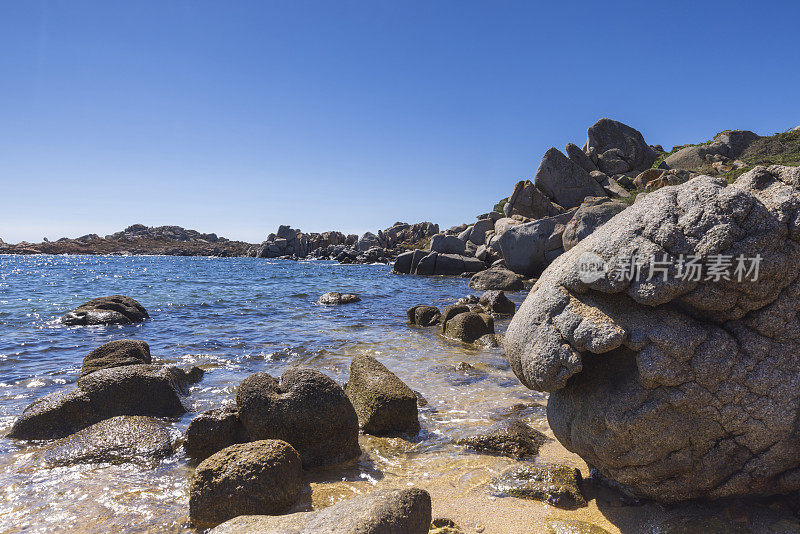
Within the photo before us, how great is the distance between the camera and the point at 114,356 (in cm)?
843

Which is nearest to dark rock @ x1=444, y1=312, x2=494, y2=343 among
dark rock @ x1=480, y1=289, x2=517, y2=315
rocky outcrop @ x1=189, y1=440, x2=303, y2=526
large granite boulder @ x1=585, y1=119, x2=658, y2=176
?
dark rock @ x1=480, y1=289, x2=517, y2=315

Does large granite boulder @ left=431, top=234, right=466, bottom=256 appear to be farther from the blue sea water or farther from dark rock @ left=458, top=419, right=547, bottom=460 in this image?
dark rock @ left=458, top=419, right=547, bottom=460

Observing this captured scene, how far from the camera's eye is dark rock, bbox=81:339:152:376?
321 inches

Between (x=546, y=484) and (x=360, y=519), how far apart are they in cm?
222

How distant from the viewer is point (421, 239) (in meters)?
69.7

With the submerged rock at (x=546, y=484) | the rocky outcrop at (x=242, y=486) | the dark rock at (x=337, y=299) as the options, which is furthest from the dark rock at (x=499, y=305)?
the rocky outcrop at (x=242, y=486)

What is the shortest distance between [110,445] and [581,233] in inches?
758

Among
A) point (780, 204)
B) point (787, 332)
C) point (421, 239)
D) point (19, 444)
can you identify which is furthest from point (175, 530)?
point (421, 239)

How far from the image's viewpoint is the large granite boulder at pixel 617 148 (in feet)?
128

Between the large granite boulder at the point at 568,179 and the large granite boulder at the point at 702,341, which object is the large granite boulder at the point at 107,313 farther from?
the large granite boulder at the point at 568,179

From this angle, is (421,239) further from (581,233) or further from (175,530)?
(175,530)

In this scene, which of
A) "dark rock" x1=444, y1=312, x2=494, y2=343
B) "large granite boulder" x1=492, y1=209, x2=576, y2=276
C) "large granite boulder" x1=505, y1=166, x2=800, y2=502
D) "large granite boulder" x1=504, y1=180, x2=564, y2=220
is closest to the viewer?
"large granite boulder" x1=505, y1=166, x2=800, y2=502

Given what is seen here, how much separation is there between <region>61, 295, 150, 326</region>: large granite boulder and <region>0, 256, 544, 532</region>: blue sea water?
1.82 feet

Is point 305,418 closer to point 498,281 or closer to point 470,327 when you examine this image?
point 470,327
